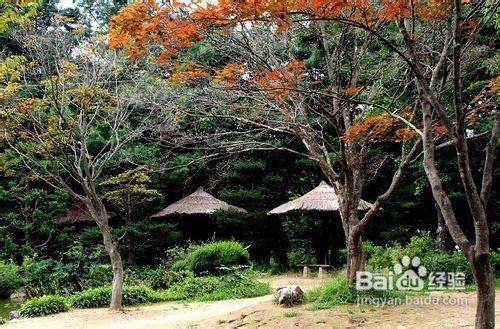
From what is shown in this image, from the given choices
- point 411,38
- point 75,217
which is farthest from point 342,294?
point 75,217

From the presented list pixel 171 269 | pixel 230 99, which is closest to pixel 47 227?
pixel 171 269

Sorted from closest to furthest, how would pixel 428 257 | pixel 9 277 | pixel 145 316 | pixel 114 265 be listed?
pixel 145 316
pixel 114 265
pixel 428 257
pixel 9 277

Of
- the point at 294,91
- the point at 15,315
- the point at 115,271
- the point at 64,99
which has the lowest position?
the point at 15,315

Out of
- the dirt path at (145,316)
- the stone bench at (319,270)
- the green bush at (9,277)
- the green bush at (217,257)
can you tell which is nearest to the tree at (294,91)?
the dirt path at (145,316)

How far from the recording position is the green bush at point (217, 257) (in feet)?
34.7

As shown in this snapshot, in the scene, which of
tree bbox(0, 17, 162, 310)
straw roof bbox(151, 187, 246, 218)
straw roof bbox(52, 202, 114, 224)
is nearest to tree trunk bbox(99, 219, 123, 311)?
tree bbox(0, 17, 162, 310)

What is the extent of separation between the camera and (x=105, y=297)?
364 inches

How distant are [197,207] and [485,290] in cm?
1187

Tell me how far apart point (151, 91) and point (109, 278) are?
15.8 feet

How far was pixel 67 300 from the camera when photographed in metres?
9.32

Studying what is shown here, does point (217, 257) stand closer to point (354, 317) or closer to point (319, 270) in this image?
point (319, 270)

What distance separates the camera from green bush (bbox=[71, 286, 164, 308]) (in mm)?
9133

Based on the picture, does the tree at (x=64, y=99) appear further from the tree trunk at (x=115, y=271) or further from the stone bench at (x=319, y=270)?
the stone bench at (x=319, y=270)

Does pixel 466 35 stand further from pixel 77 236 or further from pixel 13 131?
pixel 77 236
